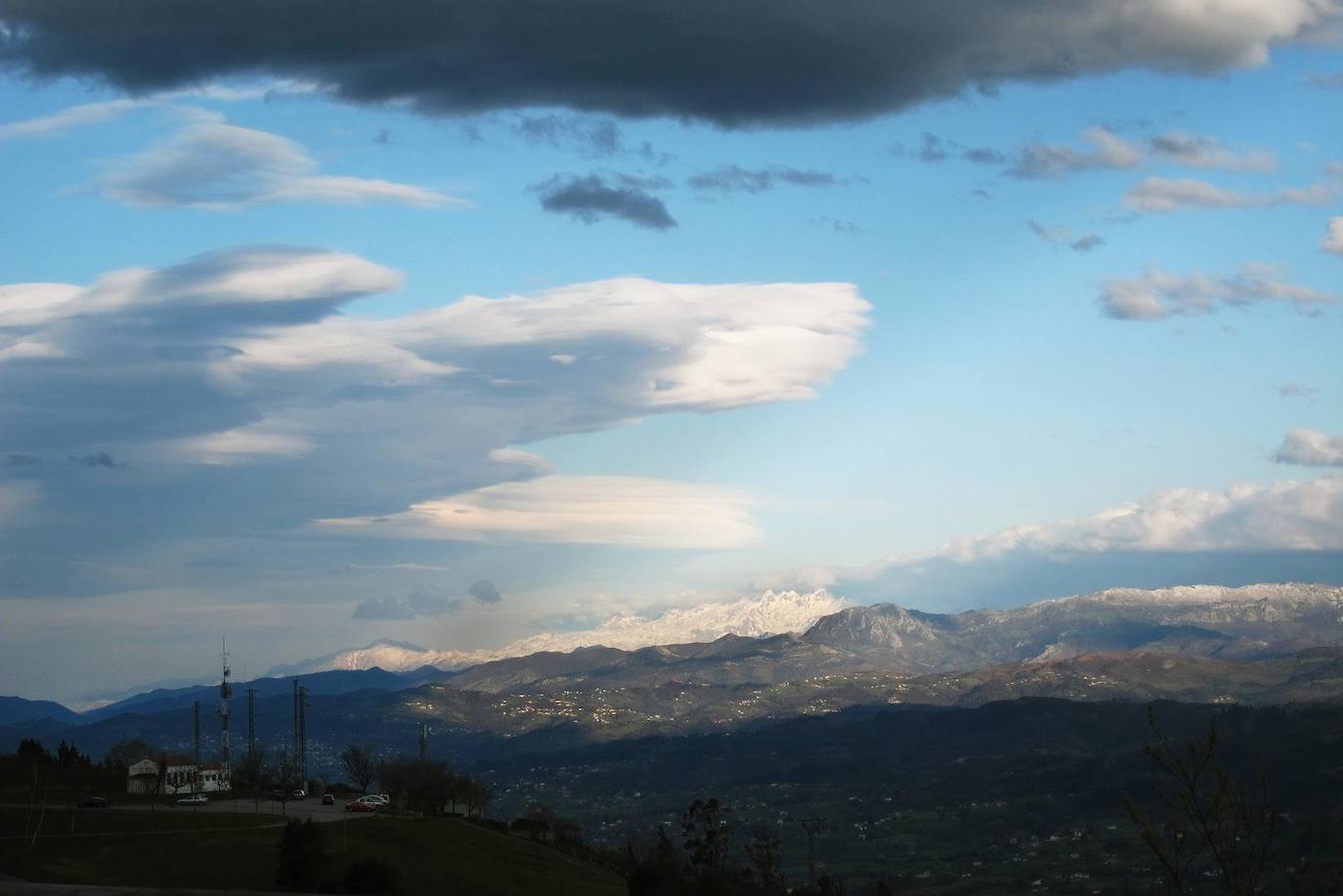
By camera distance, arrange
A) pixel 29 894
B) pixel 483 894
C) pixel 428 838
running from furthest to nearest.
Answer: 1. pixel 428 838
2. pixel 483 894
3. pixel 29 894

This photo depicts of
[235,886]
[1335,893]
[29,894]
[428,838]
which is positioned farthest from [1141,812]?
[428,838]

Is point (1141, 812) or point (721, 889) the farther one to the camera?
point (721, 889)

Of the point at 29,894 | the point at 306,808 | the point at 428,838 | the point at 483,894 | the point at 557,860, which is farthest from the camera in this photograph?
the point at 306,808

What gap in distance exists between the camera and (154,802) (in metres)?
200

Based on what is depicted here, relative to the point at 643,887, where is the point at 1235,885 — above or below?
above

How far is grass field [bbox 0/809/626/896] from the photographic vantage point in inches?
5477

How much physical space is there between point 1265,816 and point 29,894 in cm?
10033

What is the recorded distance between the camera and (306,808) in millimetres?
195875

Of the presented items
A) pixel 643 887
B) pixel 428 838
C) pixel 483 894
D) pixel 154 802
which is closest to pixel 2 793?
pixel 154 802

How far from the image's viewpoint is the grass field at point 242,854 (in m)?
139

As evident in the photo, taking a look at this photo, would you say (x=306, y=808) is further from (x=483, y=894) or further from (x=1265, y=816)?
(x=1265, y=816)

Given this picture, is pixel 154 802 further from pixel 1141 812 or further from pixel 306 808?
pixel 1141 812

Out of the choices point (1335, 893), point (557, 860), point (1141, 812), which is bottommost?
point (557, 860)

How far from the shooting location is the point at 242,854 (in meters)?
145
